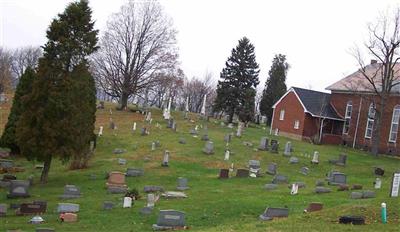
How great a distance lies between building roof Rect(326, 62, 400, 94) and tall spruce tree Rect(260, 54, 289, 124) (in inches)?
699

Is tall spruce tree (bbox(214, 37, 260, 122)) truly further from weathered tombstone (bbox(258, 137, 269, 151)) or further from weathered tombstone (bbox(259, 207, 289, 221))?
weathered tombstone (bbox(259, 207, 289, 221))

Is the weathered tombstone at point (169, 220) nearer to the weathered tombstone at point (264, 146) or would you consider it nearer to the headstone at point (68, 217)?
the headstone at point (68, 217)

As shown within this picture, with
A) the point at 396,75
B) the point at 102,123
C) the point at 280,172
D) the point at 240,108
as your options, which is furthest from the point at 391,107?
the point at 102,123

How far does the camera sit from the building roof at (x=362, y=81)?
46331 millimetres

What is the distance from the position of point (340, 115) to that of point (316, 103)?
2.64 meters

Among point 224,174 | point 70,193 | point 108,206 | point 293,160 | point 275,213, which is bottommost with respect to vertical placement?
point 70,193

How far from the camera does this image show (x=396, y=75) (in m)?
47.7

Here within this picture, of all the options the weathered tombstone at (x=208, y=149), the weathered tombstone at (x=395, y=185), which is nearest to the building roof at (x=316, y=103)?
the weathered tombstone at (x=208, y=149)

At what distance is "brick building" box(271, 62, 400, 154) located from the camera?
45438mm

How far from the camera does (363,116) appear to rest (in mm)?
48375

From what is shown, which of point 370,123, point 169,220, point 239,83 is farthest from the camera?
point 239,83


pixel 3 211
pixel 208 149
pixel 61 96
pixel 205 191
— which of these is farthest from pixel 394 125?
pixel 3 211

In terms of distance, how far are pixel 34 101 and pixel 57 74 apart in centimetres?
165

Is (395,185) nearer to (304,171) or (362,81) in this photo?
(304,171)
